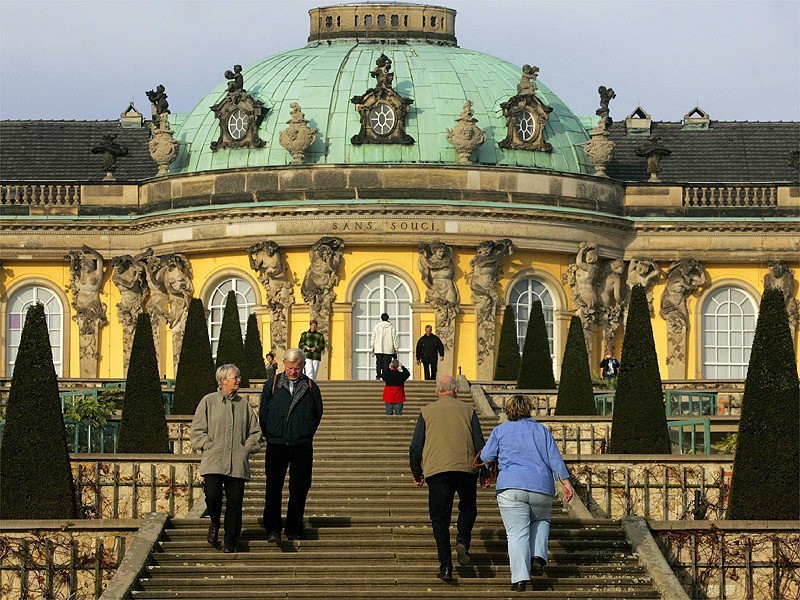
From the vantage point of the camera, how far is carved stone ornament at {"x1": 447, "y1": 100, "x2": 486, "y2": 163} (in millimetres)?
57156

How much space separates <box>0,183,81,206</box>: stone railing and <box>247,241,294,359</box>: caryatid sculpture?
20.3 feet

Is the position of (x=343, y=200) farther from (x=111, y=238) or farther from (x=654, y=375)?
(x=654, y=375)

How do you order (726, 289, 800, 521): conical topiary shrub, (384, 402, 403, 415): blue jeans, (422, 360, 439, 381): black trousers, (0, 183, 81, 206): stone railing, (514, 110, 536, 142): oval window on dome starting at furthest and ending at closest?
(0, 183, 81, 206): stone railing, (514, 110, 536, 142): oval window on dome, (422, 360, 439, 381): black trousers, (384, 402, 403, 415): blue jeans, (726, 289, 800, 521): conical topiary shrub

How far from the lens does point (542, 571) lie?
26719 mm

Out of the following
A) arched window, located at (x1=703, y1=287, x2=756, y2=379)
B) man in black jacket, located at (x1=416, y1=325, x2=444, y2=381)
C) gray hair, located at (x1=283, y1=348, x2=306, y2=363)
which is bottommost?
gray hair, located at (x1=283, y1=348, x2=306, y2=363)

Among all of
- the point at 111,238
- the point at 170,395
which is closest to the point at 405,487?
the point at 170,395

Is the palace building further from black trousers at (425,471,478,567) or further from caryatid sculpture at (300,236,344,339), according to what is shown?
black trousers at (425,471,478,567)

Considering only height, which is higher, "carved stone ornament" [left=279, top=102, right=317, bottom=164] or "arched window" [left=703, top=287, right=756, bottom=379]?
"carved stone ornament" [left=279, top=102, right=317, bottom=164]

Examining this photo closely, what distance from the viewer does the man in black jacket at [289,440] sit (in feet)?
90.5

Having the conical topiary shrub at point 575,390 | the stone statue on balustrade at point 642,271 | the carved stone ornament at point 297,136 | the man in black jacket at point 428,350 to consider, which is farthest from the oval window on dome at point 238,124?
the conical topiary shrub at point 575,390

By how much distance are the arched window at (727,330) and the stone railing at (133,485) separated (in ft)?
96.2

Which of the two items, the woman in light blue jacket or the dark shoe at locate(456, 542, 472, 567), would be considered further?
the dark shoe at locate(456, 542, 472, 567)

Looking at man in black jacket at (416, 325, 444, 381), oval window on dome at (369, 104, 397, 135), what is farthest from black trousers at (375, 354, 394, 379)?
oval window on dome at (369, 104, 397, 135)

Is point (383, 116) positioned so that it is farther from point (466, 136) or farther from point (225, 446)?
point (225, 446)
